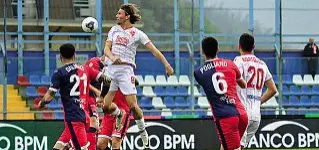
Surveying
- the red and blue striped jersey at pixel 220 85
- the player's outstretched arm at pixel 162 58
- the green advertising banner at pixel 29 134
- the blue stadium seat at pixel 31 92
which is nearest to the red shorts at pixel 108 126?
the player's outstretched arm at pixel 162 58

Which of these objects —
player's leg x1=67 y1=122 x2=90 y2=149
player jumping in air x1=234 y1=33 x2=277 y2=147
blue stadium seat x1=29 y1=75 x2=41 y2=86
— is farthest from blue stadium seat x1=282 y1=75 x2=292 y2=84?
player's leg x1=67 y1=122 x2=90 y2=149

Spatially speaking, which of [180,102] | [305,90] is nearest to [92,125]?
[180,102]

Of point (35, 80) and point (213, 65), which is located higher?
point (213, 65)

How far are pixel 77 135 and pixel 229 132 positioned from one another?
2542 mm

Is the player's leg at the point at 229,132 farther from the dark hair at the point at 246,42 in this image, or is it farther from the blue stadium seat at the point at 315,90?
the blue stadium seat at the point at 315,90

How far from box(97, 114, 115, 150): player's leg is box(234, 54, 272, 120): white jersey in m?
3.23

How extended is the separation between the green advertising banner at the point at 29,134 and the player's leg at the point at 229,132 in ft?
29.8

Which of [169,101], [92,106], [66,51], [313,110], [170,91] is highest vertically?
[66,51]

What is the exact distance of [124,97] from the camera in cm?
1538

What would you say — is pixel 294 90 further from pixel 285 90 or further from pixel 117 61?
pixel 117 61

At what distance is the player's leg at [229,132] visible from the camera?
11.8m

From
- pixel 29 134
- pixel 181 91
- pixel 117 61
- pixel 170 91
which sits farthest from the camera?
pixel 170 91

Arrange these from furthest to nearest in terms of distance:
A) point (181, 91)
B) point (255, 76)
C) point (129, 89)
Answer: point (181, 91)
point (129, 89)
point (255, 76)

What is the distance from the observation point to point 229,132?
11836 mm
